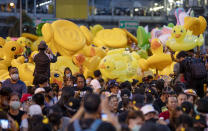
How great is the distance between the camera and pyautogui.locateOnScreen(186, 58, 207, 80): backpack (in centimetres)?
969

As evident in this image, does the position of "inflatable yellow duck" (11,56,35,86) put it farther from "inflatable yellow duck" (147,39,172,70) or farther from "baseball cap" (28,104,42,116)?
"baseball cap" (28,104,42,116)

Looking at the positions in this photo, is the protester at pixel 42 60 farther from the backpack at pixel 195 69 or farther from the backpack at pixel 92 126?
the backpack at pixel 92 126

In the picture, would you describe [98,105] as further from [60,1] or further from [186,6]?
[186,6]

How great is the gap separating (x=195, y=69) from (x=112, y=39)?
11980 mm

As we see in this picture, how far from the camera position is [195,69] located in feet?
31.8

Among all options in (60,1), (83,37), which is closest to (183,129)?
(83,37)

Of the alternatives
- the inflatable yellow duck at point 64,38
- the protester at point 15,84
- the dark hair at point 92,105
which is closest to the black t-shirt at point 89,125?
the dark hair at point 92,105

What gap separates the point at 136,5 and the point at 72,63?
108 ft

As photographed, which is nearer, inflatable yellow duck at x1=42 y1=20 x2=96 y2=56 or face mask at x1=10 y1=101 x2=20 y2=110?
face mask at x1=10 y1=101 x2=20 y2=110

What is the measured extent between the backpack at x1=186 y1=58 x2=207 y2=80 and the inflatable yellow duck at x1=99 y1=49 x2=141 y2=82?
6.03 meters

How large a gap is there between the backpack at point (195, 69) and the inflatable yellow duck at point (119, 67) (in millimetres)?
6027

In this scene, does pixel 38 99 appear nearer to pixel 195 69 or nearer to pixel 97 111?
pixel 97 111

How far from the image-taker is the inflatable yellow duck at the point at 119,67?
51.6ft

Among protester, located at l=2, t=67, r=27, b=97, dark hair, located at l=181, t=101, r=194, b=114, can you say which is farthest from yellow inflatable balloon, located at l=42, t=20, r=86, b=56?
dark hair, located at l=181, t=101, r=194, b=114
